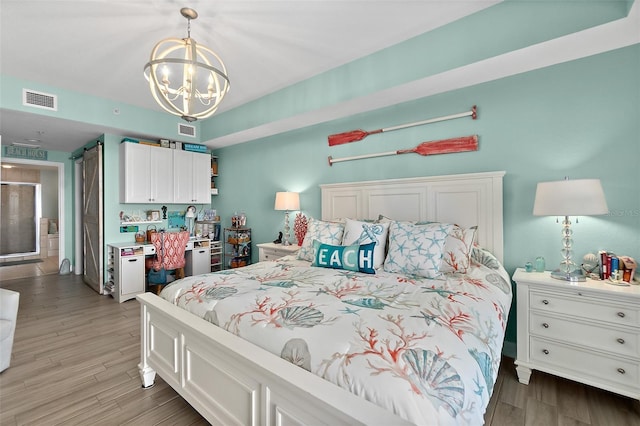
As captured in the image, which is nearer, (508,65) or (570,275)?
(570,275)

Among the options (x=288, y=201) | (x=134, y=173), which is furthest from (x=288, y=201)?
(x=134, y=173)

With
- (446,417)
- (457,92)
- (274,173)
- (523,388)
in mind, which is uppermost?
(457,92)

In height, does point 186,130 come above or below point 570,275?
above

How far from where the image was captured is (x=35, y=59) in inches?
110

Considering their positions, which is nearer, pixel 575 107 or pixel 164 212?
pixel 575 107

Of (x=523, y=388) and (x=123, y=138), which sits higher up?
(x=123, y=138)

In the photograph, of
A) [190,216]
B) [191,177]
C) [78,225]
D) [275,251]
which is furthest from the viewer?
[78,225]

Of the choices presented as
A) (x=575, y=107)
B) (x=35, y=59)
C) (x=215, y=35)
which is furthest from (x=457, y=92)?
(x=35, y=59)

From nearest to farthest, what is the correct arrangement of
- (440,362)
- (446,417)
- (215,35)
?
(446,417) → (440,362) → (215,35)

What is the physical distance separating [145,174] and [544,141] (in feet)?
16.0

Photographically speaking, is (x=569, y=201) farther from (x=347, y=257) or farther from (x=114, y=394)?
(x=114, y=394)

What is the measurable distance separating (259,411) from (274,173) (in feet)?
11.4

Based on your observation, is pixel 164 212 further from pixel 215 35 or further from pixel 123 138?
pixel 215 35

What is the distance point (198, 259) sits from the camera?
4.65 m
